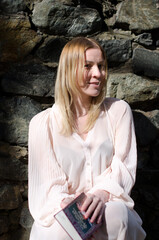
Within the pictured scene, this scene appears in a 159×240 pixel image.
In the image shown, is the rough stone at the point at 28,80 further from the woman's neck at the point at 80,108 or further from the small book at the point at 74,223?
the small book at the point at 74,223

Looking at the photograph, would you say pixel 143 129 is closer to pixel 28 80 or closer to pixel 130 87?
pixel 130 87

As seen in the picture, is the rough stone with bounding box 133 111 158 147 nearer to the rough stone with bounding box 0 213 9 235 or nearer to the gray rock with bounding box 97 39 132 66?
the gray rock with bounding box 97 39 132 66

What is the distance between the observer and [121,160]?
1.64m

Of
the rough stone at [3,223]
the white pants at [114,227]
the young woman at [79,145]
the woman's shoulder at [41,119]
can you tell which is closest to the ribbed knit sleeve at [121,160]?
the young woman at [79,145]

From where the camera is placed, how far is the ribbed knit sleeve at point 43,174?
1.57 m

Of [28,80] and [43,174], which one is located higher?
[28,80]

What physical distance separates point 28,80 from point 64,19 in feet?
1.46

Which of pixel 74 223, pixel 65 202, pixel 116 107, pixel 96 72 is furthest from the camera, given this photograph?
pixel 116 107

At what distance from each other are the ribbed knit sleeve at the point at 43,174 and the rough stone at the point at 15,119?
0.83ft

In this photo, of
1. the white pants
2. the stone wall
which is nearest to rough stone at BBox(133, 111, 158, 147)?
the stone wall

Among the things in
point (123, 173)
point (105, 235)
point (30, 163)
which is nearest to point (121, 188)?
point (123, 173)

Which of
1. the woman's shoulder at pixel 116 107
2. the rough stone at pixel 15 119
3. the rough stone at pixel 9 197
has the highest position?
the woman's shoulder at pixel 116 107

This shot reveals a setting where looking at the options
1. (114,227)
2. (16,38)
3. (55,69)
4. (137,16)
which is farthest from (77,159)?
(137,16)

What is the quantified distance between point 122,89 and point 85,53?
20.4 inches
